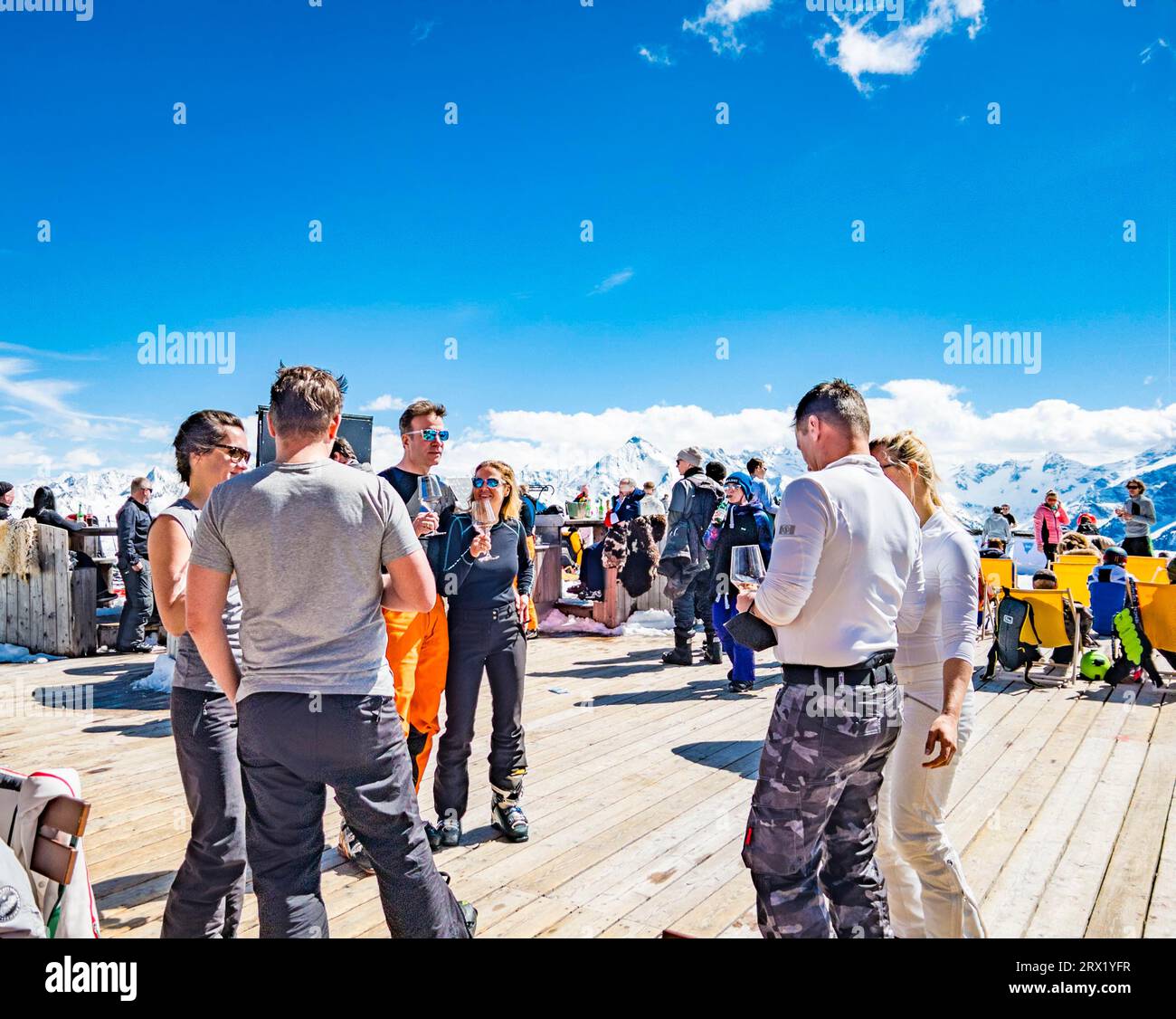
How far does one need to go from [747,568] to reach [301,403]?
142 centimetres

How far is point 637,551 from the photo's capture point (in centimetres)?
1031

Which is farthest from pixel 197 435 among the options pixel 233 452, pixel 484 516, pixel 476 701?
pixel 476 701

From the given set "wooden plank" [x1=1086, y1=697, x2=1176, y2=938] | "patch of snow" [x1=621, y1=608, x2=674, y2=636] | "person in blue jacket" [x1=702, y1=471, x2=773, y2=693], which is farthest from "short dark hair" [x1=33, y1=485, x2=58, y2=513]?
"wooden plank" [x1=1086, y1=697, x2=1176, y2=938]

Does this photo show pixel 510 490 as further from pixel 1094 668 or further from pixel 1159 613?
pixel 1094 668

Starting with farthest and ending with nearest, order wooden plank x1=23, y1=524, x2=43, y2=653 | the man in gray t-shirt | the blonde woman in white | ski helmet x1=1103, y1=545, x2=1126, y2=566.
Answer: wooden plank x1=23, y1=524, x2=43, y2=653, ski helmet x1=1103, y1=545, x2=1126, y2=566, the blonde woman in white, the man in gray t-shirt

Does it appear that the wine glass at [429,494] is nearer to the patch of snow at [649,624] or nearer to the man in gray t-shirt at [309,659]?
the man in gray t-shirt at [309,659]

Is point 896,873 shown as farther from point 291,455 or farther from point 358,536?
point 291,455

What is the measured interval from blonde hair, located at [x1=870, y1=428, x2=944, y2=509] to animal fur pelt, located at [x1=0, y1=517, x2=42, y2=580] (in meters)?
10.3

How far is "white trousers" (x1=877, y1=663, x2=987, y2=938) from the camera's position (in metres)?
2.59

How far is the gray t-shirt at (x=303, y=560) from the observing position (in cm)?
220

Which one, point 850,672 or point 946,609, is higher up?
point 946,609

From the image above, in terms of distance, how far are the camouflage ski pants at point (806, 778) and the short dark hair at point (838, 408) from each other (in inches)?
28.8

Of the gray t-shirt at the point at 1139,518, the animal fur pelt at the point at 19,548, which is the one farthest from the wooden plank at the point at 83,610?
the gray t-shirt at the point at 1139,518

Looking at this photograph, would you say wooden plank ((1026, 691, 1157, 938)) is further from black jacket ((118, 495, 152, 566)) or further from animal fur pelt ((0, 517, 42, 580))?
animal fur pelt ((0, 517, 42, 580))
